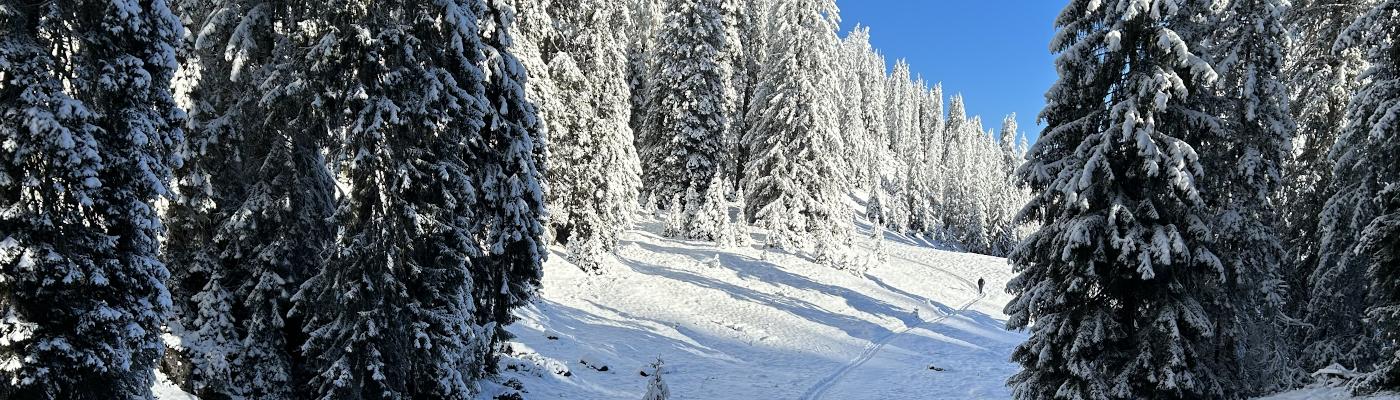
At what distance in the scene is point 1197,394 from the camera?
11359 mm

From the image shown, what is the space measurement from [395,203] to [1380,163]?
16.9 m

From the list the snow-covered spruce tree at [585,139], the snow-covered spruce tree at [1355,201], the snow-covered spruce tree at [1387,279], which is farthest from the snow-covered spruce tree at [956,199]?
the snow-covered spruce tree at [1387,279]

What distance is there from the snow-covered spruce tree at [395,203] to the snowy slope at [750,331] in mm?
3386

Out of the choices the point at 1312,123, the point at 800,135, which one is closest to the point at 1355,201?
the point at 1312,123

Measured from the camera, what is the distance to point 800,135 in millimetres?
31797

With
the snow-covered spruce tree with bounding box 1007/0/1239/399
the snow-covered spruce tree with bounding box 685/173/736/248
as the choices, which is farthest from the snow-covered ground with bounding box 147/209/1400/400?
the snow-covered spruce tree with bounding box 1007/0/1239/399

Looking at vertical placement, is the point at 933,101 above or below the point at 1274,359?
above

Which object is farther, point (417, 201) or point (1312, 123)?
point (1312, 123)

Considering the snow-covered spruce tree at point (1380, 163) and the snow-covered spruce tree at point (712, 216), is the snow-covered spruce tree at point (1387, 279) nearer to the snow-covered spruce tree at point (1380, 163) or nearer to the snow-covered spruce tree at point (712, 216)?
the snow-covered spruce tree at point (1380, 163)

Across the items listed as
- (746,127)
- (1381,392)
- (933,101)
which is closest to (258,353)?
(1381,392)

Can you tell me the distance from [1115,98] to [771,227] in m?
20.9

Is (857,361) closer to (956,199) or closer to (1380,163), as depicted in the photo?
(1380,163)

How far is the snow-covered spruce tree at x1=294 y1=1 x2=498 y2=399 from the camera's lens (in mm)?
11062

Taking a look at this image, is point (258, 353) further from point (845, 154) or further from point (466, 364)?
point (845, 154)
